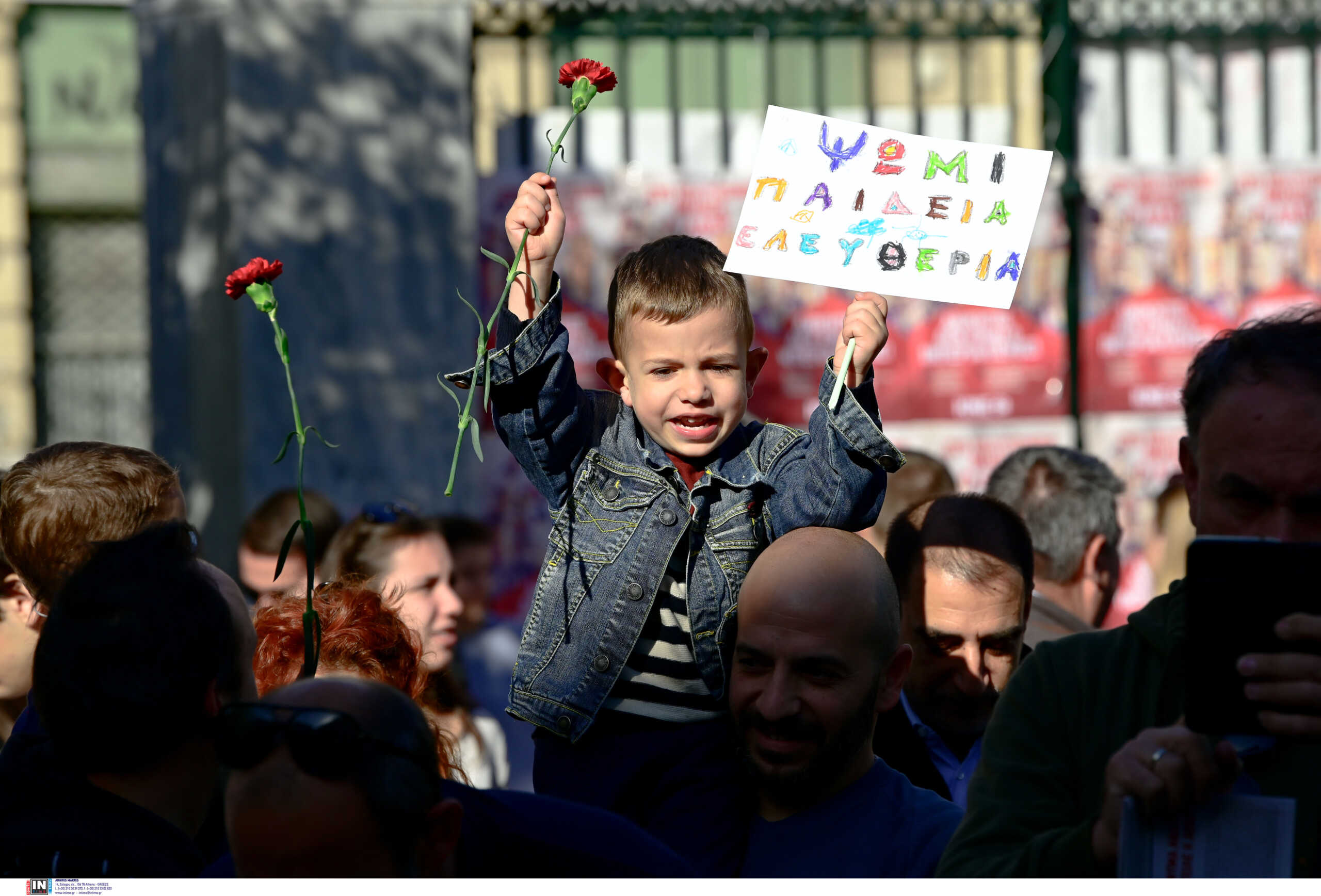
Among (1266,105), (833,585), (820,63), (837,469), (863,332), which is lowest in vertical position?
(833,585)

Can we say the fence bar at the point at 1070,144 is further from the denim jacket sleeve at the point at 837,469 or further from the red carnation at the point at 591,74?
the red carnation at the point at 591,74

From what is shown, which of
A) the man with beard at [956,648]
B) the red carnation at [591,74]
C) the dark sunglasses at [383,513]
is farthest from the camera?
the dark sunglasses at [383,513]

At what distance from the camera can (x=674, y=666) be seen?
299cm

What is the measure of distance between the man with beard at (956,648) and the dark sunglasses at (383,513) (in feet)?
5.91

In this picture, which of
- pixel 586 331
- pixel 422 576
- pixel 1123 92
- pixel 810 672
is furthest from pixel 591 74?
pixel 1123 92

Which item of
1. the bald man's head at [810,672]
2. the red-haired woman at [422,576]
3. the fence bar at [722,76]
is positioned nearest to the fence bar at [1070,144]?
the fence bar at [722,76]

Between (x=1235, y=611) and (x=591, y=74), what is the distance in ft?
4.82

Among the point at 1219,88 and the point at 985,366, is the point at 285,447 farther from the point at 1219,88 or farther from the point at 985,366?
the point at 1219,88

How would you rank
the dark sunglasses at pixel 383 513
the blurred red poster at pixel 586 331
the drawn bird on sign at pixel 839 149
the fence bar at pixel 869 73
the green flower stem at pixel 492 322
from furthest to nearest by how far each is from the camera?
the fence bar at pixel 869 73
the blurred red poster at pixel 586 331
the dark sunglasses at pixel 383 513
the drawn bird on sign at pixel 839 149
the green flower stem at pixel 492 322

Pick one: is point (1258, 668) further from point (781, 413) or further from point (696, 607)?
point (781, 413)

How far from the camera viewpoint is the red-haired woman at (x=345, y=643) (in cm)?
298

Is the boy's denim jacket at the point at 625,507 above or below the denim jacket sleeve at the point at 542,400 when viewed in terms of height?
below

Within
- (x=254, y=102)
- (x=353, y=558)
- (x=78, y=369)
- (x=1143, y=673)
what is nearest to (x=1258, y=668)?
(x=1143, y=673)

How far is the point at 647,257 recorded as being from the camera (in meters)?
3.09
